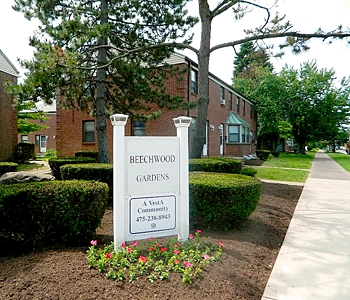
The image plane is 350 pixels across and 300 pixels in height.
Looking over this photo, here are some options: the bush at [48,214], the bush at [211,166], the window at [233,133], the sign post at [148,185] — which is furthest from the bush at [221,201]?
the window at [233,133]

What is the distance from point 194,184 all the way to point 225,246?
105cm

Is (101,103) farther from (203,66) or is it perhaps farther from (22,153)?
(22,153)

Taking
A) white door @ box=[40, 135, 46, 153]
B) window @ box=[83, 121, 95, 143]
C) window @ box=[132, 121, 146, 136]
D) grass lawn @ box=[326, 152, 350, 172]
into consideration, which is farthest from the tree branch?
white door @ box=[40, 135, 46, 153]

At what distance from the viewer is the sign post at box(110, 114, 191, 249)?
133 inches

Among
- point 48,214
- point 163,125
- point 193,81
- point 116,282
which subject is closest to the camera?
point 116,282

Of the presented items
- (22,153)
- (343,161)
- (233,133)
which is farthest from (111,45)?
(343,161)

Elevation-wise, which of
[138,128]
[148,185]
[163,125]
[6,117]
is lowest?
[148,185]

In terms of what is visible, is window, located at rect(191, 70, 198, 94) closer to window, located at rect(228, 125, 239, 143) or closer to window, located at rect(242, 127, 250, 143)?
window, located at rect(228, 125, 239, 143)

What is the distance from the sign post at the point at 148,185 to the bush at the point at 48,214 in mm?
444

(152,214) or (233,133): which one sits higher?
(233,133)

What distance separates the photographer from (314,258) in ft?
12.3

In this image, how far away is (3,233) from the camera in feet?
10.9

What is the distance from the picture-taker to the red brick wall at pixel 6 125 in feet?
51.9

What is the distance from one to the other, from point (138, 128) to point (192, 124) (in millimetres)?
3034
